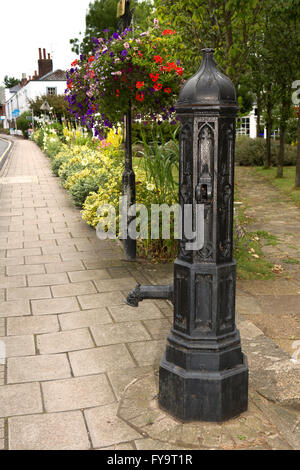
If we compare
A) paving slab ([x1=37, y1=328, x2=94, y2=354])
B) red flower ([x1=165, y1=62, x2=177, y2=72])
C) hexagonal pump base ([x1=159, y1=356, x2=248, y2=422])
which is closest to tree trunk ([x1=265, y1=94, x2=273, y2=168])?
red flower ([x1=165, y1=62, x2=177, y2=72])

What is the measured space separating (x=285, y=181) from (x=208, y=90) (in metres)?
14.4

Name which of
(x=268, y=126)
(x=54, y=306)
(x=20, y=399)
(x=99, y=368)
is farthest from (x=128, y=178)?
(x=268, y=126)

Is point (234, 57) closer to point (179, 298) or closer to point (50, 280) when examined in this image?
point (50, 280)

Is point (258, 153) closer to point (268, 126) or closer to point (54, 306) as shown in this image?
point (268, 126)

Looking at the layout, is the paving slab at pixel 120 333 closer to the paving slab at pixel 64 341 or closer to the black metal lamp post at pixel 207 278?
the paving slab at pixel 64 341

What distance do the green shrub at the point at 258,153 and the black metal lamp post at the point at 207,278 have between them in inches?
747

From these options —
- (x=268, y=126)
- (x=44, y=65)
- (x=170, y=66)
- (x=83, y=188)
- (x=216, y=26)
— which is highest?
(x=44, y=65)

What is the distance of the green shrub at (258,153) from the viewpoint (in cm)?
2159

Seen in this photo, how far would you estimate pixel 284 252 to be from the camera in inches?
298

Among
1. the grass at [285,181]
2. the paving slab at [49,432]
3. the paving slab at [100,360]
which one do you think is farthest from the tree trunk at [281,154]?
the paving slab at [49,432]

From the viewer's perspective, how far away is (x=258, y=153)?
22031 mm

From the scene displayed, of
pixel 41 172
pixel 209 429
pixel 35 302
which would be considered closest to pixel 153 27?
pixel 35 302

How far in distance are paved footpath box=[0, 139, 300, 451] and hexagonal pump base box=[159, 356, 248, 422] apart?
0.06 m

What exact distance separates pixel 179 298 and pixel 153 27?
13.3 ft
